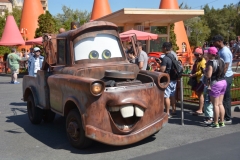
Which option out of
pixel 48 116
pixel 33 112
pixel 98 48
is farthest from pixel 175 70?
pixel 33 112

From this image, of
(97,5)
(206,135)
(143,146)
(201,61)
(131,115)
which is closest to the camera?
(131,115)

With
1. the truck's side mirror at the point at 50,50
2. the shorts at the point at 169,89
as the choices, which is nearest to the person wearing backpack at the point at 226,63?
the shorts at the point at 169,89

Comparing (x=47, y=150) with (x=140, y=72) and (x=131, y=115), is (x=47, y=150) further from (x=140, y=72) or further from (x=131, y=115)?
(x=140, y=72)

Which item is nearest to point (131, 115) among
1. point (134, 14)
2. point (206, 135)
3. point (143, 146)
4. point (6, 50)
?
point (143, 146)

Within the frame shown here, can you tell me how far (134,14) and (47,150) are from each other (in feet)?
49.1

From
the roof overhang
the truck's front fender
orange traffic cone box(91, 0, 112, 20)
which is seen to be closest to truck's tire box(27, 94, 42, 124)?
the truck's front fender

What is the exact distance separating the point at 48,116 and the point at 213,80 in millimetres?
3689

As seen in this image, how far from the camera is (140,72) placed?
265 inches

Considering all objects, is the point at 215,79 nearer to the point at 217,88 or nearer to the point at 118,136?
the point at 217,88

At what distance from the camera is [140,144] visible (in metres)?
6.09

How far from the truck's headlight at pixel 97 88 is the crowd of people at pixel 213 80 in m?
2.33

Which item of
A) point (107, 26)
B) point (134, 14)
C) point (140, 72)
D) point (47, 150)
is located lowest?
point (47, 150)

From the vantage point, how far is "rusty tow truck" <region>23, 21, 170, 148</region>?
5430 mm

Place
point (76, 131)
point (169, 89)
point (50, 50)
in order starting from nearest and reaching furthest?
point (76, 131) < point (50, 50) < point (169, 89)
